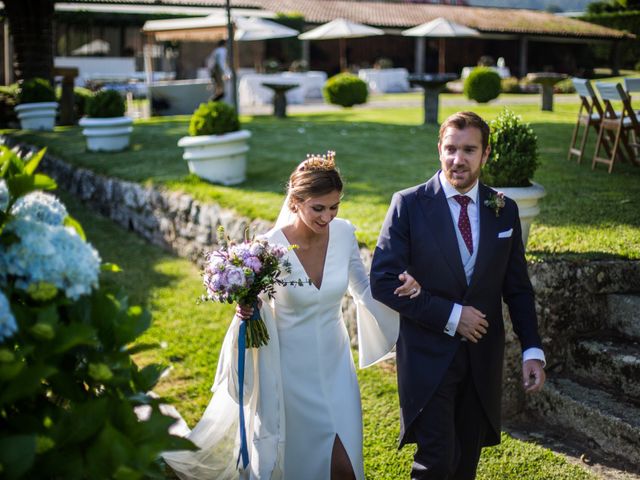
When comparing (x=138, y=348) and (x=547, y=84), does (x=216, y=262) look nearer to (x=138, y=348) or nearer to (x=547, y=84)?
(x=138, y=348)

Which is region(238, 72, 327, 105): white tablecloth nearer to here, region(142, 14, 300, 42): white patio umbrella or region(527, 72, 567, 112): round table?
region(142, 14, 300, 42): white patio umbrella

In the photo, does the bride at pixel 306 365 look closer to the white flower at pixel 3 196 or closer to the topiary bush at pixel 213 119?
the white flower at pixel 3 196

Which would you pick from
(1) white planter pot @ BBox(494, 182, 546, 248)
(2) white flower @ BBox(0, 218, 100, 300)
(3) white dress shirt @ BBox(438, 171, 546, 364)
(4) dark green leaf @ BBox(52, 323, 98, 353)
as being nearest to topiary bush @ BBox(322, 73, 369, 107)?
(1) white planter pot @ BBox(494, 182, 546, 248)

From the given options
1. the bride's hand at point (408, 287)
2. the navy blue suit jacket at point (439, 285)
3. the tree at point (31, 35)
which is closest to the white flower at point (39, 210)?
the bride's hand at point (408, 287)

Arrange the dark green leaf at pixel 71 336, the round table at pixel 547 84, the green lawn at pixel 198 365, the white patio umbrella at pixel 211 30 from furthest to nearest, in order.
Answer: the white patio umbrella at pixel 211 30, the round table at pixel 547 84, the green lawn at pixel 198 365, the dark green leaf at pixel 71 336

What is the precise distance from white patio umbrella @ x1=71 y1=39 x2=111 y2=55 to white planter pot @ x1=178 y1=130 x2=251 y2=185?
2579 centimetres

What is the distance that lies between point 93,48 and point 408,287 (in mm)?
33047

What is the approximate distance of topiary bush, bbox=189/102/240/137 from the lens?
371 inches

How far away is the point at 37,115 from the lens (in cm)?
1642

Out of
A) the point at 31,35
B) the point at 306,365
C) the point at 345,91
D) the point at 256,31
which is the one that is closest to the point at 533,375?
the point at 306,365

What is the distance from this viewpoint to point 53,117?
16594 mm

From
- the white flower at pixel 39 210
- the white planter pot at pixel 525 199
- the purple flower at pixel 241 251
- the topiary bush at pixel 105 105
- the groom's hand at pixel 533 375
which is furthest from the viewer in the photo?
the topiary bush at pixel 105 105

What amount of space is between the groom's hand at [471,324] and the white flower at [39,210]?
6.12 feet

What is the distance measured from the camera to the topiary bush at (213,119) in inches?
371
